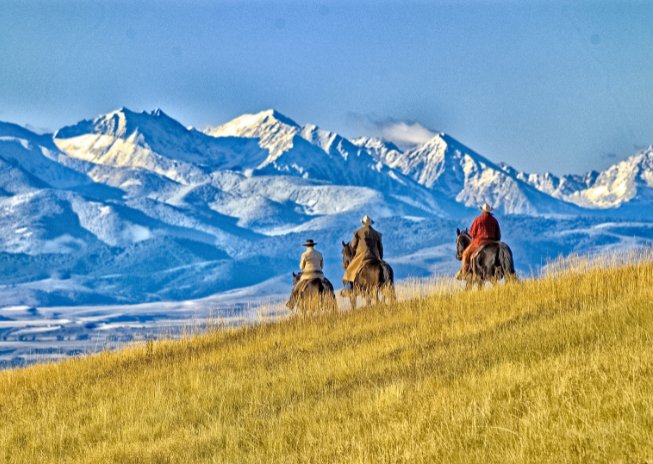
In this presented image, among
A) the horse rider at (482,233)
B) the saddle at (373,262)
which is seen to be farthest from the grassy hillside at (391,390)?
the saddle at (373,262)

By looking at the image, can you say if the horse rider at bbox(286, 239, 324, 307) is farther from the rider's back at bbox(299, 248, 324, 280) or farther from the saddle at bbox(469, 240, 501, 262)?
the saddle at bbox(469, 240, 501, 262)

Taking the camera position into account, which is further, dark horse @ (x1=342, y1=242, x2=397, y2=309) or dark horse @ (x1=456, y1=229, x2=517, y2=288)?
dark horse @ (x1=342, y1=242, x2=397, y2=309)

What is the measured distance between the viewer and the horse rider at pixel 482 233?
25531 millimetres

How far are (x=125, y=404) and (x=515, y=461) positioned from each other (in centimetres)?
Answer: 805

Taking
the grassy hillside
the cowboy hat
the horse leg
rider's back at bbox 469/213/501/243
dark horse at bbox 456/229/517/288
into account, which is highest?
the cowboy hat

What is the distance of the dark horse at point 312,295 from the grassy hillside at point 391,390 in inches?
131

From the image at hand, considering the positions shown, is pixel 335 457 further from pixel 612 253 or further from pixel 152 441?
Result: pixel 612 253

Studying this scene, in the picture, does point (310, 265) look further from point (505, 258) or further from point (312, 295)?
point (505, 258)

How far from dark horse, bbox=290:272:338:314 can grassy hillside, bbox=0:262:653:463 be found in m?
3.32

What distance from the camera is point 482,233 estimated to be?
25.7 meters

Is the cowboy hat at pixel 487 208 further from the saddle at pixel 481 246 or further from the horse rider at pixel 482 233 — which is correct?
the saddle at pixel 481 246

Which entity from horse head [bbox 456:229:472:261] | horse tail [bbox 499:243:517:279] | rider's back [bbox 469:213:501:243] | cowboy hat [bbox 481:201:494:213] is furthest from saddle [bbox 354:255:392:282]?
horse tail [bbox 499:243:517:279]

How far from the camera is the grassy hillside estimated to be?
9562 mm

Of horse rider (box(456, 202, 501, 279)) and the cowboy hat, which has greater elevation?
the cowboy hat
